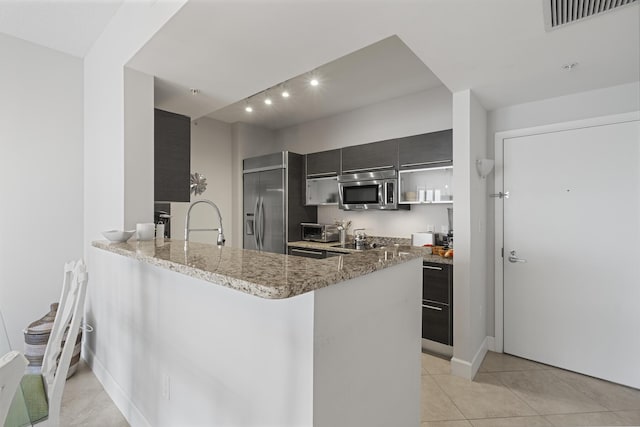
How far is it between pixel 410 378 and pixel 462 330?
1409 millimetres

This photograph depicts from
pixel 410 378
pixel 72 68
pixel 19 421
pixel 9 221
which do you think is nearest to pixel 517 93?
pixel 410 378

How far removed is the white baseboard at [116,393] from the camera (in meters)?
1.81

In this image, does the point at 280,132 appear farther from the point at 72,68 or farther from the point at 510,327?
the point at 510,327

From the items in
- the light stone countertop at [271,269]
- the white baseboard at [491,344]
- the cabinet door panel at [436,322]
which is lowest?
the white baseboard at [491,344]

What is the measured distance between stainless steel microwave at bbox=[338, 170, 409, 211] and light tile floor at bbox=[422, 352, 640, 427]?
1860 mm

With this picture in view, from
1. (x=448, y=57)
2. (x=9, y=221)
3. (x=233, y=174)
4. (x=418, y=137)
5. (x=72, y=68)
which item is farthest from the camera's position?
(x=233, y=174)

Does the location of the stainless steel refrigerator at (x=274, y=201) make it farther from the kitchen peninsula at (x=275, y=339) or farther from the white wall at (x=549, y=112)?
the kitchen peninsula at (x=275, y=339)

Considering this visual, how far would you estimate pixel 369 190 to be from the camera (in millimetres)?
3900

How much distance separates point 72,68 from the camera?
9.39 feet

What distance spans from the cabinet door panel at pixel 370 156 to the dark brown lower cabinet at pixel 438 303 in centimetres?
137

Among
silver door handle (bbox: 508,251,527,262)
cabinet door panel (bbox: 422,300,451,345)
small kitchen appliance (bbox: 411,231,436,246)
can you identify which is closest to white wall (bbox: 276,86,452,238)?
small kitchen appliance (bbox: 411,231,436,246)

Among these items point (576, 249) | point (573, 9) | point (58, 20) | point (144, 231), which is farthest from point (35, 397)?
point (576, 249)

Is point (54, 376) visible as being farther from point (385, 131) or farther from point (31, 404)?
point (385, 131)

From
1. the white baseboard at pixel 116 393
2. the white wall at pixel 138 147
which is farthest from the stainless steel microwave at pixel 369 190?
the white baseboard at pixel 116 393
